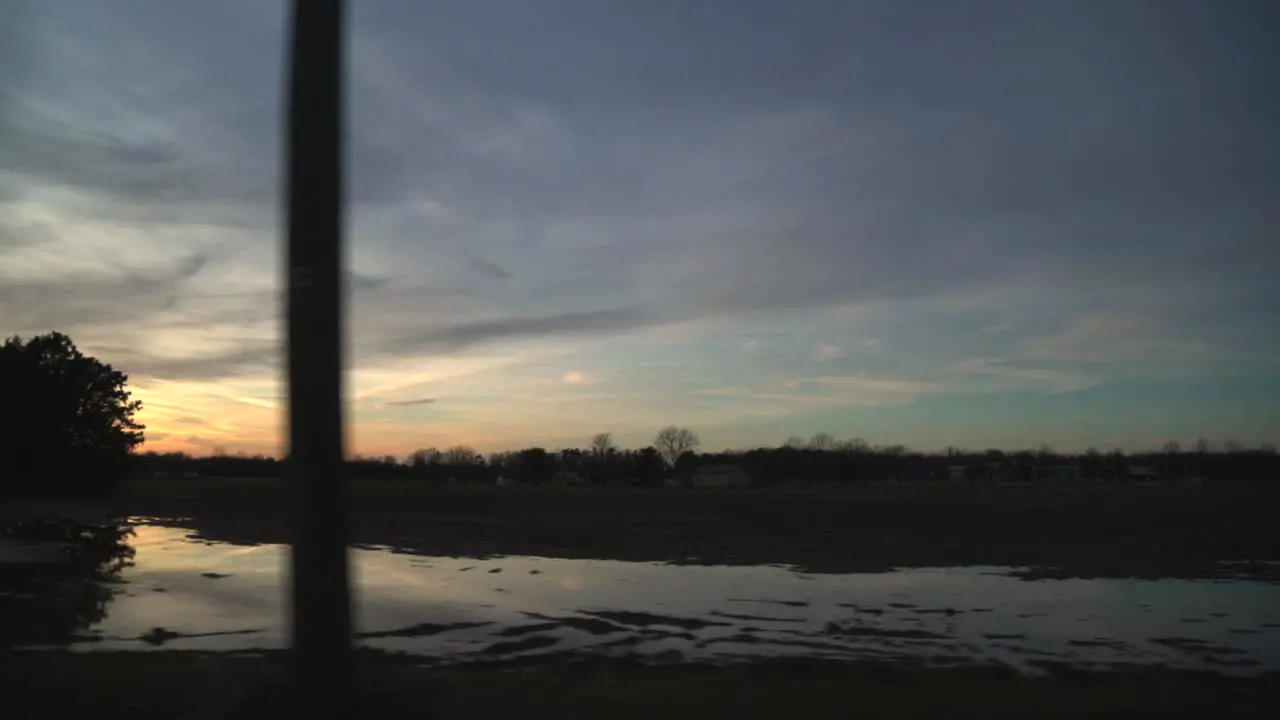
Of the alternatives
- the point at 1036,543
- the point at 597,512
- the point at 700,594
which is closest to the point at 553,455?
the point at 597,512

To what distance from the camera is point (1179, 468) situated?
14625cm

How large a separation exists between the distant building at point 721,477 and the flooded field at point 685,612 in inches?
4322

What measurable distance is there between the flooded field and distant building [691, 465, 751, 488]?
360 feet

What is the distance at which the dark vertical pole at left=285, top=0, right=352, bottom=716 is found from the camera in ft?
17.3

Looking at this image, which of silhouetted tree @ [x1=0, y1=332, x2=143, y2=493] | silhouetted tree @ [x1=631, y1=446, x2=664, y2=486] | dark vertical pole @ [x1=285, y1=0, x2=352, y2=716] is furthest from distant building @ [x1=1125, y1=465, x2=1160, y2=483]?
dark vertical pole @ [x1=285, y1=0, x2=352, y2=716]

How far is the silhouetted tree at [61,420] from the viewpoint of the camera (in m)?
52.2

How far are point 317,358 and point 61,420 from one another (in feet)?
192

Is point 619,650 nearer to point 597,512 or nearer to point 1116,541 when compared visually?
point 1116,541

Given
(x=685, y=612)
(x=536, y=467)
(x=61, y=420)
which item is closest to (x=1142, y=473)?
(x=536, y=467)

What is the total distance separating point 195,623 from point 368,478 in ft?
431

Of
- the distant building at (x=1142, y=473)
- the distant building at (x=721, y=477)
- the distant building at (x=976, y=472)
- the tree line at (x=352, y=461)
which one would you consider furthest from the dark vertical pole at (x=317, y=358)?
the distant building at (x=1142, y=473)

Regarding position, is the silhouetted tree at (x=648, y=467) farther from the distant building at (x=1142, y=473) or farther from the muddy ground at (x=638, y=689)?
the muddy ground at (x=638, y=689)

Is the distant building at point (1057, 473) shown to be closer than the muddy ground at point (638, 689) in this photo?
No

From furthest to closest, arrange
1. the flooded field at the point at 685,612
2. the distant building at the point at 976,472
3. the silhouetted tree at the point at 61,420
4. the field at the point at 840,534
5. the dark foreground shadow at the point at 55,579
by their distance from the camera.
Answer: the distant building at the point at 976,472
the silhouetted tree at the point at 61,420
the field at the point at 840,534
the dark foreground shadow at the point at 55,579
the flooded field at the point at 685,612
